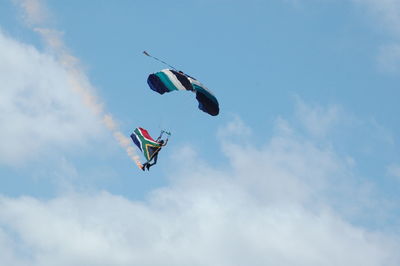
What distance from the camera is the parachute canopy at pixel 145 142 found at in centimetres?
5481

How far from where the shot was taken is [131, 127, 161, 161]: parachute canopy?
5481 centimetres

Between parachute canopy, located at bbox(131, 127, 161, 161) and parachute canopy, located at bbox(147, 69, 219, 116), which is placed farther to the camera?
parachute canopy, located at bbox(131, 127, 161, 161)

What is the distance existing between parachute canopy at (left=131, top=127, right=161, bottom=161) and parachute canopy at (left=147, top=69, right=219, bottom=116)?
4487 millimetres

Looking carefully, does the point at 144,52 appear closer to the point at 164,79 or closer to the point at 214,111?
the point at 164,79

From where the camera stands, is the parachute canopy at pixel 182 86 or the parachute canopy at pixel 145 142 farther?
the parachute canopy at pixel 145 142

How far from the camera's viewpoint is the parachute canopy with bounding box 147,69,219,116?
172ft

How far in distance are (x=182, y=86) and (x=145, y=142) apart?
6.37 metres

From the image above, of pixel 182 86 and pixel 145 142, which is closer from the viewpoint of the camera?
pixel 182 86

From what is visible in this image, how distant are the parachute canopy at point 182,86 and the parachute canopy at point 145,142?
449 cm

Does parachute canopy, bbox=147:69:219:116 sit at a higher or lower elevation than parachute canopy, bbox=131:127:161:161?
higher

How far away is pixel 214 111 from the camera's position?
178 feet

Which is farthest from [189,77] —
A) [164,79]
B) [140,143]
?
[140,143]

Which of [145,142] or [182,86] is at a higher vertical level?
[182,86]

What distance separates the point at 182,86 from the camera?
52625 mm
